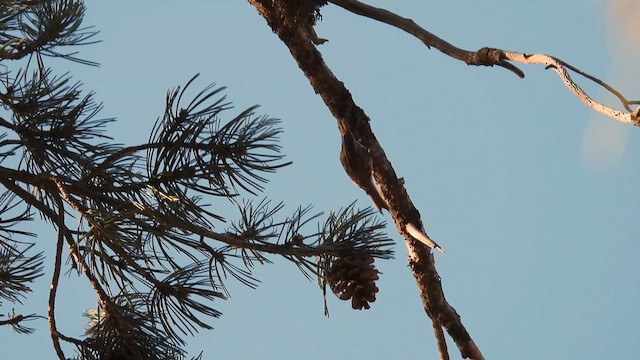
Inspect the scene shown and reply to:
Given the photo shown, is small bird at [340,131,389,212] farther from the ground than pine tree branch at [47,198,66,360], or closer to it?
farther from the ground

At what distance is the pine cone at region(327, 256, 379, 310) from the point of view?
3.25ft

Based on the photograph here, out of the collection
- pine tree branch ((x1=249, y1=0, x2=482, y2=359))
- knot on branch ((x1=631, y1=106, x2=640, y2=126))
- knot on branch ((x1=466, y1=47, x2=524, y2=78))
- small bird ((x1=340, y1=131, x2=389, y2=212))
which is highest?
pine tree branch ((x1=249, y1=0, x2=482, y2=359))

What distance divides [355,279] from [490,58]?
339 mm

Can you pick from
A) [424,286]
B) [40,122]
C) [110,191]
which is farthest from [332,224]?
[40,122]

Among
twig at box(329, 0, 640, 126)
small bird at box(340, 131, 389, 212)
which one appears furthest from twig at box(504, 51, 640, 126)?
small bird at box(340, 131, 389, 212)

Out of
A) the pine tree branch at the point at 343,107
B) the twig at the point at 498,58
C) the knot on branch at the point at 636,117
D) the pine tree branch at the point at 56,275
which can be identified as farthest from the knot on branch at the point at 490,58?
the pine tree branch at the point at 56,275

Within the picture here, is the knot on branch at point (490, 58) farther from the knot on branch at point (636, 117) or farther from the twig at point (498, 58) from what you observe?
the knot on branch at point (636, 117)

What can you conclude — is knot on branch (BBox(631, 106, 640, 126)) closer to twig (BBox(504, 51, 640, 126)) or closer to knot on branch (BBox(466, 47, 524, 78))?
twig (BBox(504, 51, 640, 126))

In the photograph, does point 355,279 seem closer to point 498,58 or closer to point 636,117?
point 498,58

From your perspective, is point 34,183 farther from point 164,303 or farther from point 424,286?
point 424,286

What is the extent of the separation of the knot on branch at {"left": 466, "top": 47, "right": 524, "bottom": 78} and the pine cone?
31 cm

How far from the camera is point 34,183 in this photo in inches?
35.8

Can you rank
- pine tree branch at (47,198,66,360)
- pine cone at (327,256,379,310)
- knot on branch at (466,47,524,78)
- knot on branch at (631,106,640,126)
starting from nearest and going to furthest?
1. knot on branch at (631,106,640,126)
2. knot on branch at (466,47,524,78)
3. pine tree branch at (47,198,66,360)
4. pine cone at (327,256,379,310)

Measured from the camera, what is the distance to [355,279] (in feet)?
3.25
